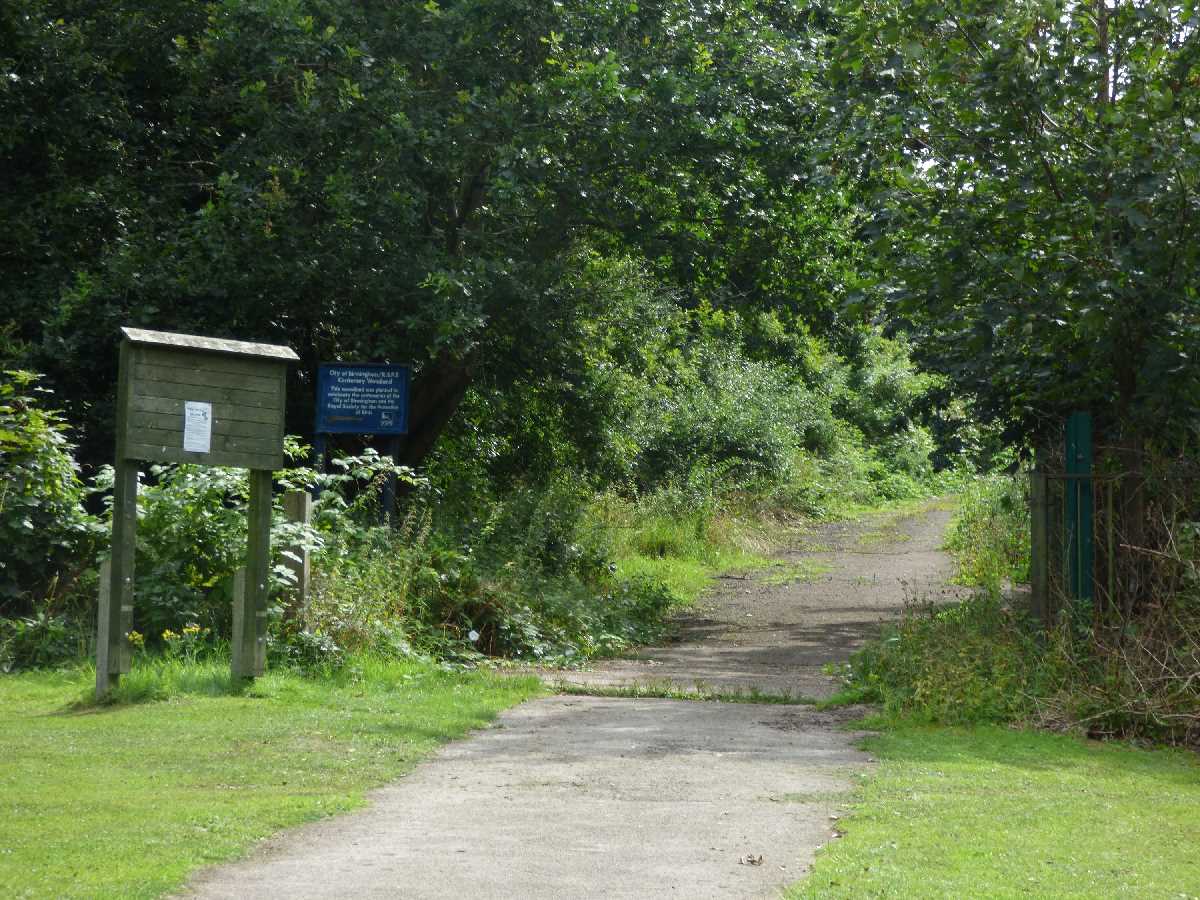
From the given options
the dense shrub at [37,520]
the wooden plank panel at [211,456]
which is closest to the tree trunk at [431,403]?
the dense shrub at [37,520]

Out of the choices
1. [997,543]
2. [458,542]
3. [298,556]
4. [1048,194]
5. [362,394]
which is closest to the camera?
[1048,194]

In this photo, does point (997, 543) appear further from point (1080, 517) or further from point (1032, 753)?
point (1032, 753)

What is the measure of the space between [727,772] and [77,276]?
33.7 ft

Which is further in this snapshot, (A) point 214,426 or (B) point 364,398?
(B) point 364,398

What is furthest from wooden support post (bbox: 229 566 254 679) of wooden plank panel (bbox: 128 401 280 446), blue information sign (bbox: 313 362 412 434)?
blue information sign (bbox: 313 362 412 434)

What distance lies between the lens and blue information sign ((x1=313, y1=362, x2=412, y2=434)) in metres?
14.8

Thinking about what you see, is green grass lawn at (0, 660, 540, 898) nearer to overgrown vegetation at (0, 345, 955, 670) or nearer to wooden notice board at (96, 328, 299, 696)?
wooden notice board at (96, 328, 299, 696)

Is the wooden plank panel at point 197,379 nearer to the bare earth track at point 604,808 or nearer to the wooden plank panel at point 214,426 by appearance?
the wooden plank panel at point 214,426

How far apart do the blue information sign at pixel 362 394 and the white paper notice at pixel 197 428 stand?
421cm

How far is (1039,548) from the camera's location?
11633 millimetres

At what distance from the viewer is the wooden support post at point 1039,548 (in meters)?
Result: 11.5

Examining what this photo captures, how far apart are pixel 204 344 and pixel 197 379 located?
0.26 meters

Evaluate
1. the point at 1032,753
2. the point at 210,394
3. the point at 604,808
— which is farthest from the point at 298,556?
the point at 1032,753

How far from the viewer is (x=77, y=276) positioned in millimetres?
15445
